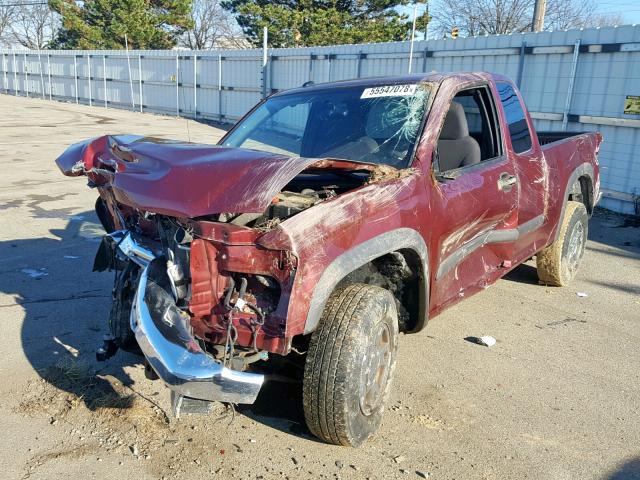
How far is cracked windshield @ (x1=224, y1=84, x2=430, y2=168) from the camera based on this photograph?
148 inches

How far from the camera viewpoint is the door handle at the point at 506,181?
4.28 meters

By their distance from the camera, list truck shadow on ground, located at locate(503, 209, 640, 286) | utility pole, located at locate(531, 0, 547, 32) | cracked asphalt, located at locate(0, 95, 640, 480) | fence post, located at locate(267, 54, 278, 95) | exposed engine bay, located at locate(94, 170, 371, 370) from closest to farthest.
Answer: exposed engine bay, located at locate(94, 170, 371, 370), cracked asphalt, located at locate(0, 95, 640, 480), truck shadow on ground, located at locate(503, 209, 640, 286), utility pole, located at locate(531, 0, 547, 32), fence post, located at locate(267, 54, 278, 95)

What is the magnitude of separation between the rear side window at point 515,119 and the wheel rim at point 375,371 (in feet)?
7.21

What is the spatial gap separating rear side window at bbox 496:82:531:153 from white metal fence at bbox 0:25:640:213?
477 centimetres

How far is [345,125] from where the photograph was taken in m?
4.07

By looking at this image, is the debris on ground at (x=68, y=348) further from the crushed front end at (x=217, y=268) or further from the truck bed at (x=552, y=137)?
the truck bed at (x=552, y=137)

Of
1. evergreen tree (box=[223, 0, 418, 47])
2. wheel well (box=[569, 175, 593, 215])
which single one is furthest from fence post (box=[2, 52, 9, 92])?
wheel well (box=[569, 175, 593, 215])

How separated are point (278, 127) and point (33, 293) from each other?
2.65m

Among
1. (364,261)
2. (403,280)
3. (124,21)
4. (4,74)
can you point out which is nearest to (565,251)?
(403,280)

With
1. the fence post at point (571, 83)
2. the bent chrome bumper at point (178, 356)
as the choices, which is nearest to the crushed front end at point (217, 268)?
the bent chrome bumper at point (178, 356)

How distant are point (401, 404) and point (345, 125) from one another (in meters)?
1.86

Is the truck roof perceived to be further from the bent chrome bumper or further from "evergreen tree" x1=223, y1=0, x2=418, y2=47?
"evergreen tree" x1=223, y1=0, x2=418, y2=47

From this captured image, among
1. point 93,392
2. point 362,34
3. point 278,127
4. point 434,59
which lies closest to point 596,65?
point 434,59

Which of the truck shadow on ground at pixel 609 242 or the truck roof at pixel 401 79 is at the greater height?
the truck roof at pixel 401 79
